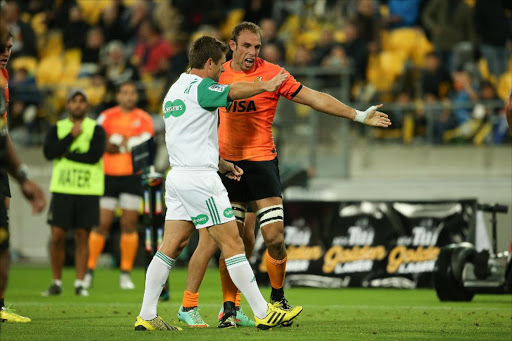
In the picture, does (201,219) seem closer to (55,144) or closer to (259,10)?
(55,144)

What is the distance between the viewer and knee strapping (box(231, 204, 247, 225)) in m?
9.09

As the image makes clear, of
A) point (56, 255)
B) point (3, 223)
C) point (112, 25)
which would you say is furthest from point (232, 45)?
point (112, 25)

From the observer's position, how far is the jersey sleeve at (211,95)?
7969 millimetres

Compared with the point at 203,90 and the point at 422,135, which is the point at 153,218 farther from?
the point at 422,135

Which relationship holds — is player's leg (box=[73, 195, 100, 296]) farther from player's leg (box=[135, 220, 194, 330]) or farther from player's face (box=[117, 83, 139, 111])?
player's leg (box=[135, 220, 194, 330])

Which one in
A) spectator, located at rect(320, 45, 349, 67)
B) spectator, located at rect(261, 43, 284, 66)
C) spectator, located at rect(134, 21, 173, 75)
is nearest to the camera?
spectator, located at rect(320, 45, 349, 67)

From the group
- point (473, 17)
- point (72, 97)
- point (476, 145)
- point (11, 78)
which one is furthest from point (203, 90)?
point (11, 78)

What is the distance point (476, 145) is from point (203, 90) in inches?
403

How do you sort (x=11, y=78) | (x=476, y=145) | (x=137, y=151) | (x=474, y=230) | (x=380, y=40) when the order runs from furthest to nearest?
(x=11, y=78)
(x=380, y=40)
(x=476, y=145)
(x=474, y=230)
(x=137, y=151)

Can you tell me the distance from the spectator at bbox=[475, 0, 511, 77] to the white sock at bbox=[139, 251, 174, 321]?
1131 centimetres

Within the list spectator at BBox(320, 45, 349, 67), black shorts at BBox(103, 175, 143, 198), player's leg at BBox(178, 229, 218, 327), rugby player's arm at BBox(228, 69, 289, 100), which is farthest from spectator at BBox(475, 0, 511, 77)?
rugby player's arm at BBox(228, 69, 289, 100)

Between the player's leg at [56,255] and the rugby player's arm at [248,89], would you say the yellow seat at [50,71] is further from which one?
the rugby player's arm at [248,89]

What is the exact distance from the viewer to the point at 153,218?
39.1ft

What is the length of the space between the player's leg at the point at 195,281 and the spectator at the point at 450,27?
36.2ft
